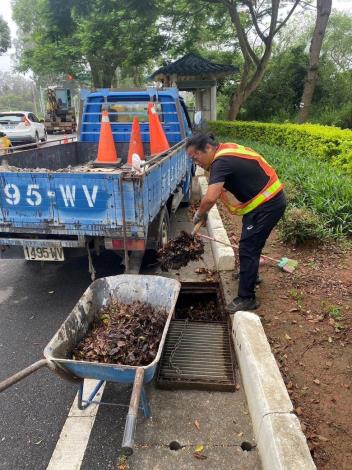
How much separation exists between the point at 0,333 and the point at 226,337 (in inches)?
83.5

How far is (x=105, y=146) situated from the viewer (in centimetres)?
625

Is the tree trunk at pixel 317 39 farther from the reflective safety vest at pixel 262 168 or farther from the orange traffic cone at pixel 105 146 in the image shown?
the reflective safety vest at pixel 262 168

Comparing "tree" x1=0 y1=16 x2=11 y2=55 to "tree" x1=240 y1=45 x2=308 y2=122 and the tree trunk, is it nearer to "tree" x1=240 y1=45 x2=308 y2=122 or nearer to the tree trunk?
"tree" x1=240 y1=45 x2=308 y2=122

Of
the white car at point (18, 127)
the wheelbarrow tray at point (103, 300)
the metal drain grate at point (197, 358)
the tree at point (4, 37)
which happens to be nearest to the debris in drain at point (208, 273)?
the metal drain grate at point (197, 358)

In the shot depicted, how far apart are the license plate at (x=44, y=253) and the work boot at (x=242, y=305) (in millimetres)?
1738

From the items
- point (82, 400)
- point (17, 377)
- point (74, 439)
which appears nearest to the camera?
point (17, 377)

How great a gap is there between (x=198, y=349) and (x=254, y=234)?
1163 mm

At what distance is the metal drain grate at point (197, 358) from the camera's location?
280cm

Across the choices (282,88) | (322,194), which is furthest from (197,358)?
(282,88)

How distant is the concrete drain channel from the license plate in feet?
4.33

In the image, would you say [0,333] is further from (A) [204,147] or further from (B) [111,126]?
(B) [111,126]

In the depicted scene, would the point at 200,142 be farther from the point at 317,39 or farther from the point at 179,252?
the point at 317,39

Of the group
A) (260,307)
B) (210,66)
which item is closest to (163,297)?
(260,307)

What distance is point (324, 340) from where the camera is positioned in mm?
3102
